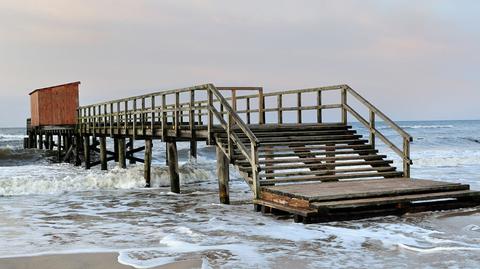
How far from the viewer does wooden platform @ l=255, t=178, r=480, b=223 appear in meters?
9.41

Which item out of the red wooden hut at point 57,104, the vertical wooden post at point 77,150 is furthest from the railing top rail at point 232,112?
the red wooden hut at point 57,104

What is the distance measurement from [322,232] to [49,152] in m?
29.6

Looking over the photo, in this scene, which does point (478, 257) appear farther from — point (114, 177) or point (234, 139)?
point (114, 177)

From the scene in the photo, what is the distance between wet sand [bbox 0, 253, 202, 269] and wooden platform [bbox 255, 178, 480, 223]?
3011mm

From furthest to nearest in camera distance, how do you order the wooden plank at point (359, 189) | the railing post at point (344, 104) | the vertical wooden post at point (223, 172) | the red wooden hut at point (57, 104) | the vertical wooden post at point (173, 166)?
the red wooden hut at point (57, 104)
the vertical wooden post at point (173, 166)
the railing post at point (344, 104)
the vertical wooden post at point (223, 172)
the wooden plank at point (359, 189)

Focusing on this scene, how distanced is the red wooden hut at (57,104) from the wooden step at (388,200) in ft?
75.4

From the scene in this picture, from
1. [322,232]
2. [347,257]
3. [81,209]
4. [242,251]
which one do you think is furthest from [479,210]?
[81,209]

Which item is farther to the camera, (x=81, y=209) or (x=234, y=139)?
(x=81, y=209)

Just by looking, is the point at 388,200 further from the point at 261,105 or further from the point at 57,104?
the point at 57,104

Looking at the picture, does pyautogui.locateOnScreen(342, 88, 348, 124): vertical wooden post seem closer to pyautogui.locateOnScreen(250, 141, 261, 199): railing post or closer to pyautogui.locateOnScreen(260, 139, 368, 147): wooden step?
pyautogui.locateOnScreen(260, 139, 368, 147): wooden step

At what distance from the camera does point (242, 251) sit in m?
7.59

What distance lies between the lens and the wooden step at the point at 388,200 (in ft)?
30.6

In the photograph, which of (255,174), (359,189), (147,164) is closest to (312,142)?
(255,174)

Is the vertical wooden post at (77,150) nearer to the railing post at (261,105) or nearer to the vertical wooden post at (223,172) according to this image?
the railing post at (261,105)
